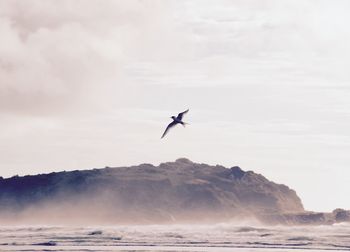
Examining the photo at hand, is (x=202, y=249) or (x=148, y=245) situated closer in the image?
(x=202, y=249)

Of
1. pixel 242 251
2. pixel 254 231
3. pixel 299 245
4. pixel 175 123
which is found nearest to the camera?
pixel 175 123

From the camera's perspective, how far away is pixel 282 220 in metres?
196

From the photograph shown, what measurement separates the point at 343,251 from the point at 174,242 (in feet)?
81.3

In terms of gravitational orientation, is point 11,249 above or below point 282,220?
below

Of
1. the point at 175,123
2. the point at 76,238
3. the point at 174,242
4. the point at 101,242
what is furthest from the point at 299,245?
the point at 175,123

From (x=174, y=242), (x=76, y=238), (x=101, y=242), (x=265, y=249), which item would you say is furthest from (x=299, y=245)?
(x=76, y=238)

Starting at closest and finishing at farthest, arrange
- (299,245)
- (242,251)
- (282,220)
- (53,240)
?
(242,251)
(299,245)
(53,240)
(282,220)

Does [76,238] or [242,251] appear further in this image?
[76,238]

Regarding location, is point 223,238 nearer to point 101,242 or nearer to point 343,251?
point 101,242

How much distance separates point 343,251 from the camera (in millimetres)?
99062

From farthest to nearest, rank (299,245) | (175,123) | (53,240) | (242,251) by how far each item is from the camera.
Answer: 1. (53,240)
2. (299,245)
3. (242,251)
4. (175,123)

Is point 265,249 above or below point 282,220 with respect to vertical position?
below

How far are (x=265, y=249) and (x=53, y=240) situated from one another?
108ft

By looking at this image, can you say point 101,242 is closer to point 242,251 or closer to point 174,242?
point 174,242
